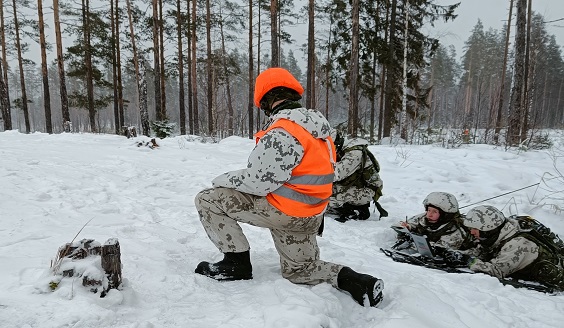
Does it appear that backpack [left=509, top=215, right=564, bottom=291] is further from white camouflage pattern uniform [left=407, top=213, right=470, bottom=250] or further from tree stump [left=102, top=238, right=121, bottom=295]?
tree stump [left=102, top=238, right=121, bottom=295]

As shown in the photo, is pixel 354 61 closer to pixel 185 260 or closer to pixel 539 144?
pixel 539 144

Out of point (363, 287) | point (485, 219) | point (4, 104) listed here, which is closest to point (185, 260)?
point (363, 287)

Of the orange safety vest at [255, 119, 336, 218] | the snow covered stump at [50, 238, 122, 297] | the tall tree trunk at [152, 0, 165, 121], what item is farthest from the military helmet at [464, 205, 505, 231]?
the tall tree trunk at [152, 0, 165, 121]

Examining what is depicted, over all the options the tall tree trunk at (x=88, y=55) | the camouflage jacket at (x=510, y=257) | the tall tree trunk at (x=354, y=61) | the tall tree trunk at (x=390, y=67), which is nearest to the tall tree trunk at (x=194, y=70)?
the tall tree trunk at (x=88, y=55)

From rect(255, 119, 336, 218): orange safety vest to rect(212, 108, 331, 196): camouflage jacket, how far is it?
0.13ft

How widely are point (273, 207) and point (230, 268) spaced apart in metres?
0.60

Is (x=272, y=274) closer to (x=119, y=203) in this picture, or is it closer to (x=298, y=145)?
(x=298, y=145)

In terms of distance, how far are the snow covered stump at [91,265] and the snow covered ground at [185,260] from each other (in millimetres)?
51

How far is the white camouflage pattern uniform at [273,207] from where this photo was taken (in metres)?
2.19

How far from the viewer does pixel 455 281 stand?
3127 millimetres

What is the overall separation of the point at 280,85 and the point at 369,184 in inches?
132

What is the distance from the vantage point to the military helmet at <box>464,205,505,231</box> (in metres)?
3.87

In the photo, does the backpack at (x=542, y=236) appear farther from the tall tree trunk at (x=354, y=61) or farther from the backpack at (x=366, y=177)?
the tall tree trunk at (x=354, y=61)

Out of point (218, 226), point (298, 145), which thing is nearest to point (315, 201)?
point (298, 145)
